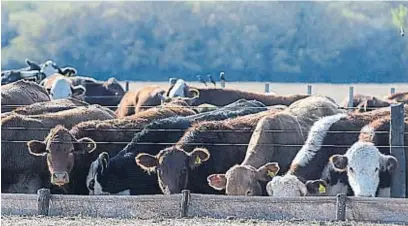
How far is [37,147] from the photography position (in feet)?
37.2

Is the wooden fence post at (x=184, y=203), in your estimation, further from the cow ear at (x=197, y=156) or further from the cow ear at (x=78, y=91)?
the cow ear at (x=78, y=91)

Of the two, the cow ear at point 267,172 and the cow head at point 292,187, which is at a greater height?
the cow ear at point 267,172

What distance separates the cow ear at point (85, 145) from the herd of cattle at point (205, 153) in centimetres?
1

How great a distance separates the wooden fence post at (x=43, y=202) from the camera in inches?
376

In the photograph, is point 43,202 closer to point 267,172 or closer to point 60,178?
point 60,178

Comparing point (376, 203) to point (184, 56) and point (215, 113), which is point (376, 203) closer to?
point (215, 113)

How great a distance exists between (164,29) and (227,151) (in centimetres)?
3795

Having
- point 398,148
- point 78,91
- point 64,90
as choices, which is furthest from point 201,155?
point 78,91

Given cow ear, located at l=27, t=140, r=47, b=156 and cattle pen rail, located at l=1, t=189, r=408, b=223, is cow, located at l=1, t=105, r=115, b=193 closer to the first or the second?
cow ear, located at l=27, t=140, r=47, b=156

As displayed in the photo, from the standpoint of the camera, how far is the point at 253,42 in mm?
46094

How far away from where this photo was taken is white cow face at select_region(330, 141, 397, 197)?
1012 centimetres

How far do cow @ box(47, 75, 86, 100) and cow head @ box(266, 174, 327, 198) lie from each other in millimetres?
11060

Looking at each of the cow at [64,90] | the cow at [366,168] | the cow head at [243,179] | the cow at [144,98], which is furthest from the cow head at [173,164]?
the cow at [64,90]

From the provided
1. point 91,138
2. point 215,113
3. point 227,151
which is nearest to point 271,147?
point 227,151
